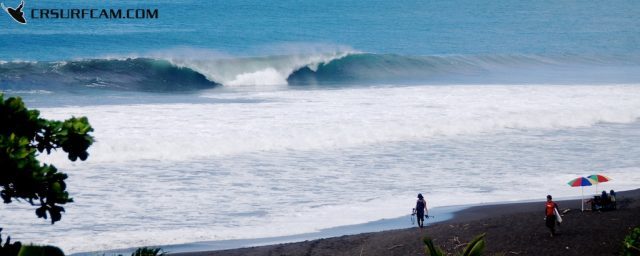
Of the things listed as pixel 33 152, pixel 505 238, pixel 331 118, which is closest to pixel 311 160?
pixel 331 118

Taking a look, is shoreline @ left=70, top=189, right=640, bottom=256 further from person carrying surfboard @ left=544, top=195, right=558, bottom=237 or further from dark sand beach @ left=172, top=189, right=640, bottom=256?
person carrying surfboard @ left=544, top=195, right=558, bottom=237

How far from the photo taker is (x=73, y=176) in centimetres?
1822

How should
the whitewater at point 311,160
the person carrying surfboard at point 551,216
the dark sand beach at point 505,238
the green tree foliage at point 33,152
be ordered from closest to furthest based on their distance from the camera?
1. the green tree foliage at point 33,152
2. the dark sand beach at point 505,238
3. the person carrying surfboard at point 551,216
4. the whitewater at point 311,160

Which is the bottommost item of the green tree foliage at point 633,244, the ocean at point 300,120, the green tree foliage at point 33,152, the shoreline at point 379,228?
the green tree foliage at point 633,244

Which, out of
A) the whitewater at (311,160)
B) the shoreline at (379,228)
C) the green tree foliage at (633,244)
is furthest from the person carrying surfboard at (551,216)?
the whitewater at (311,160)

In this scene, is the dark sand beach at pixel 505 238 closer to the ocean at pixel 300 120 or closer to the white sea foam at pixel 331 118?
the ocean at pixel 300 120

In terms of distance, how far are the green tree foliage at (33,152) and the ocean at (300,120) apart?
283 inches

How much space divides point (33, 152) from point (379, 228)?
29.7 ft

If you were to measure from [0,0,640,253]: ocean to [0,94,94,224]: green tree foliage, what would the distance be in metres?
7.18

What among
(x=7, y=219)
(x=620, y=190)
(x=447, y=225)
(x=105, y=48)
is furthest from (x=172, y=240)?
(x=105, y=48)

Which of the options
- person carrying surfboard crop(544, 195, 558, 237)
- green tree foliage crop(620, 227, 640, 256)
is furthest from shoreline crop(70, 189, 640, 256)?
green tree foliage crop(620, 227, 640, 256)

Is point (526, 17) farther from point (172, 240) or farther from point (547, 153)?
point (172, 240)

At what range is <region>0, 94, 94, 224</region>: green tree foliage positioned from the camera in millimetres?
5766

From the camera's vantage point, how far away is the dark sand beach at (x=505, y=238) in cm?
1225
